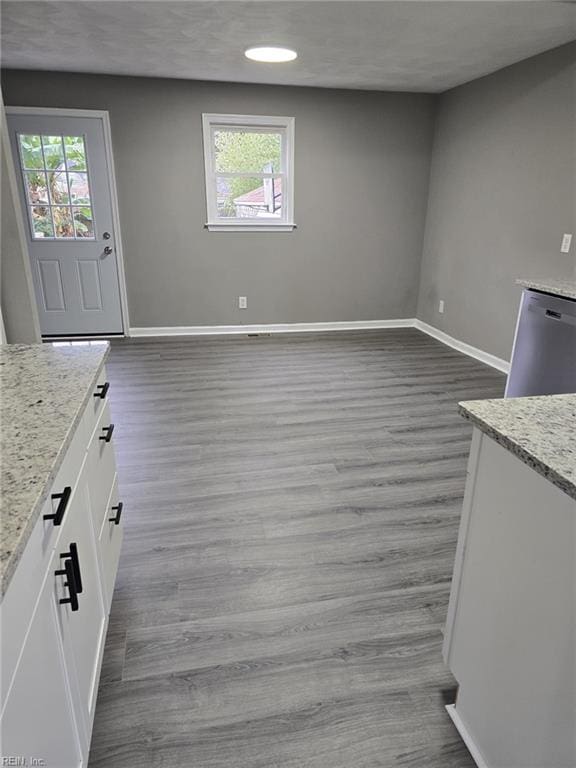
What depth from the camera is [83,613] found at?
1.21 m

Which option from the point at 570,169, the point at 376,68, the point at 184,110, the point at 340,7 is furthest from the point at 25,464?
the point at 184,110

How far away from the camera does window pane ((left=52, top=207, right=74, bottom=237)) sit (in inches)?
183

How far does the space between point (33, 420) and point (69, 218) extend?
4.18 meters

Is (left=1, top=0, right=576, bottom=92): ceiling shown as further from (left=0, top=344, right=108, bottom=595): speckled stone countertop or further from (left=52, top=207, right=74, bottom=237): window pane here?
(left=0, top=344, right=108, bottom=595): speckled stone countertop

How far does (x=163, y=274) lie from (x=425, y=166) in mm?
2984

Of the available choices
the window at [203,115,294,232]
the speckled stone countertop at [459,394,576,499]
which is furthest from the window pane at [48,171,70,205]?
the speckled stone countertop at [459,394,576,499]

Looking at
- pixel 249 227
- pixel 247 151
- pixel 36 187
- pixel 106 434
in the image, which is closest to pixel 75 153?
pixel 36 187

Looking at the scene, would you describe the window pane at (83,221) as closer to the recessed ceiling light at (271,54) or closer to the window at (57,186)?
the window at (57,186)

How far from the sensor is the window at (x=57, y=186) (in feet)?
14.7

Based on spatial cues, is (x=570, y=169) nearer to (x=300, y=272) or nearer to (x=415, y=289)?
(x=415, y=289)

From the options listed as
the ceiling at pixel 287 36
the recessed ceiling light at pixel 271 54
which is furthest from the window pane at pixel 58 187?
the recessed ceiling light at pixel 271 54

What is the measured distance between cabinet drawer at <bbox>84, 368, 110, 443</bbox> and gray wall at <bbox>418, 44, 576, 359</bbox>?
11.0ft

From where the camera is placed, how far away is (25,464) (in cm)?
96

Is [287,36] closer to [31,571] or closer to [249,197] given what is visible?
[249,197]
